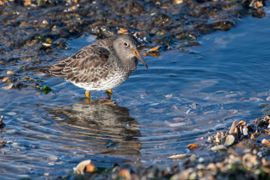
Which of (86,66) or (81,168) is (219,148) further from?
(86,66)

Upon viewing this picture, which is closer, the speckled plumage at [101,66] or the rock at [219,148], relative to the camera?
the rock at [219,148]

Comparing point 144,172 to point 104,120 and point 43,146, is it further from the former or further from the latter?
point 104,120

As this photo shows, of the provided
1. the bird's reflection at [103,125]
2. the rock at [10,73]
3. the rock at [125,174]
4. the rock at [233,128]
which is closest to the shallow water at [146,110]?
the bird's reflection at [103,125]

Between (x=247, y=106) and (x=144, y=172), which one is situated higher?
(x=144, y=172)

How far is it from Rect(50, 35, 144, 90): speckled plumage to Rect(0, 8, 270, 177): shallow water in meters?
0.33

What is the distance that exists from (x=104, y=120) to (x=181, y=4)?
4.53 metres

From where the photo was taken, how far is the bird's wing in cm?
1168

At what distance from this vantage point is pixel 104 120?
35.9ft

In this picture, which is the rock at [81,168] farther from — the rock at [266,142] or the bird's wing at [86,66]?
the bird's wing at [86,66]

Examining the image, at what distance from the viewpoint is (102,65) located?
1168 centimetres

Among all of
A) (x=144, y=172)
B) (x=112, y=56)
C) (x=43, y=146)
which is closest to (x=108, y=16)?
(x=112, y=56)

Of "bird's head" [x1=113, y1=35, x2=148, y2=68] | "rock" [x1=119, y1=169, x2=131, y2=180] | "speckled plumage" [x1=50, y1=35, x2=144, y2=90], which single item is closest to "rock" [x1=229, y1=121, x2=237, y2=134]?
"rock" [x1=119, y1=169, x2=131, y2=180]

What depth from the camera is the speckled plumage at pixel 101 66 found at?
11.6m

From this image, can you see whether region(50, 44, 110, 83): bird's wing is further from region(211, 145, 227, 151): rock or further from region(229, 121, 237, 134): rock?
region(211, 145, 227, 151): rock
